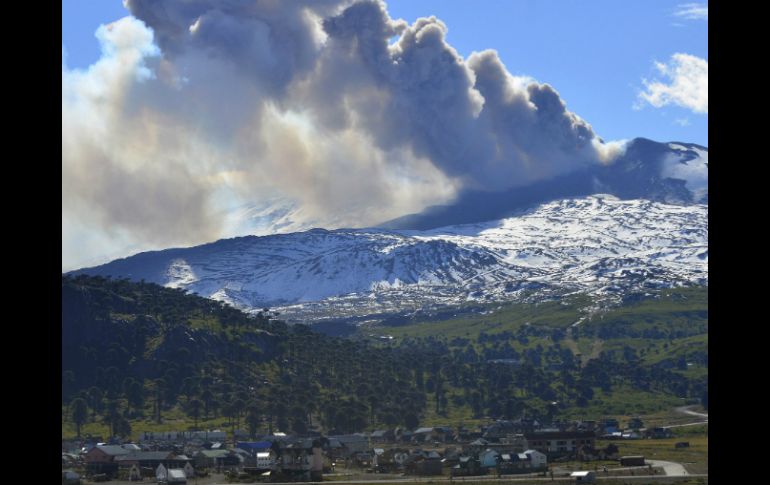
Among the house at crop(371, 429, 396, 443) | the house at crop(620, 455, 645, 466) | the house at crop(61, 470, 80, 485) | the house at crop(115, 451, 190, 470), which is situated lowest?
the house at crop(371, 429, 396, 443)

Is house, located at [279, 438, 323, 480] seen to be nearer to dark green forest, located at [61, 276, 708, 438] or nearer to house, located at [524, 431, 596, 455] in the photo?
house, located at [524, 431, 596, 455]

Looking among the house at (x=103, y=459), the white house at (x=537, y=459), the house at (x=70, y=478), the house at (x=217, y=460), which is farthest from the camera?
the house at (x=217, y=460)

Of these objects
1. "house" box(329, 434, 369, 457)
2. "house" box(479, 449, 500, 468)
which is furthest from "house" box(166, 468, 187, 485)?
"house" box(479, 449, 500, 468)

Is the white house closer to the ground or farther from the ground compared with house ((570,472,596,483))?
closer to the ground

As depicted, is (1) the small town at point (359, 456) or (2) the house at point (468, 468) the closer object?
(1) the small town at point (359, 456)

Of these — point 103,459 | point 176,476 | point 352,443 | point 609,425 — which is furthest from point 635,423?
point 103,459

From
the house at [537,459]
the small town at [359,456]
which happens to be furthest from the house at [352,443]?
the house at [537,459]

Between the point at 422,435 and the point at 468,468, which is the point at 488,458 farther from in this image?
the point at 422,435

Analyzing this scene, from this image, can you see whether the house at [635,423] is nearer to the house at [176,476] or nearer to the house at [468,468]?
the house at [468,468]
